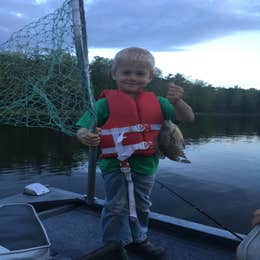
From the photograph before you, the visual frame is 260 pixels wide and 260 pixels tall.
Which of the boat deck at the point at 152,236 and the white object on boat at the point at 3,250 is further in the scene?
the boat deck at the point at 152,236

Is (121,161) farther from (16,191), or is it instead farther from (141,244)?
(16,191)

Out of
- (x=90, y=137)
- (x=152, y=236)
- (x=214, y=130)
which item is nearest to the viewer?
(x=90, y=137)

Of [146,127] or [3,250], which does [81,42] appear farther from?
[3,250]

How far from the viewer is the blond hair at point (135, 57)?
10.4 ft

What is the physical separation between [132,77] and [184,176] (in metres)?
11.5

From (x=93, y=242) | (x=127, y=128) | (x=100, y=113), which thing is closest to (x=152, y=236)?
(x=93, y=242)

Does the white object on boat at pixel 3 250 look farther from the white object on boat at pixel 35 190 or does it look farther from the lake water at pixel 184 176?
the lake water at pixel 184 176

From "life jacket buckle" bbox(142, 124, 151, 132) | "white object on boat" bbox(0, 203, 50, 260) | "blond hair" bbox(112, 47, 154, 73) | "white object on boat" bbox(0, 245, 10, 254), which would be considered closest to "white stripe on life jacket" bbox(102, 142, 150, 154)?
"life jacket buckle" bbox(142, 124, 151, 132)

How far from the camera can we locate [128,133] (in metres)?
3.23

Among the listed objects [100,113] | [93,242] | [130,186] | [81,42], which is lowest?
[93,242]

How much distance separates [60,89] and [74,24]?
24.2 inches

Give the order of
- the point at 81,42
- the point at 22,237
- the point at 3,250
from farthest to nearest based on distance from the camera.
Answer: the point at 81,42 < the point at 22,237 < the point at 3,250

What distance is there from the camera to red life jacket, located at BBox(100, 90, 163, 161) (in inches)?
127

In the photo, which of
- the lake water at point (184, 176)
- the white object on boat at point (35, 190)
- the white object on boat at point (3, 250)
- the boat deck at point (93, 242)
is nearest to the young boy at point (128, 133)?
the boat deck at point (93, 242)
